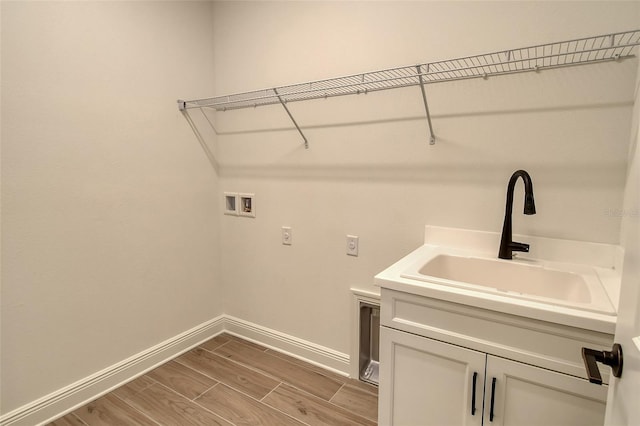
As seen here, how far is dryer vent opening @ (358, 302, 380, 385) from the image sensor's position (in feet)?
6.50

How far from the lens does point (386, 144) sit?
1.80m

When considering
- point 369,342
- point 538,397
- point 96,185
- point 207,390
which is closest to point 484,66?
point 538,397

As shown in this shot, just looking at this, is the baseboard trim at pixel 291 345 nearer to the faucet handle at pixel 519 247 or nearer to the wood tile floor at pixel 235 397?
the wood tile floor at pixel 235 397

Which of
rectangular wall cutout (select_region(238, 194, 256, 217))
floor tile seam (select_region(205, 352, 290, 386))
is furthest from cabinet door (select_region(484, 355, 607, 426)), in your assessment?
rectangular wall cutout (select_region(238, 194, 256, 217))

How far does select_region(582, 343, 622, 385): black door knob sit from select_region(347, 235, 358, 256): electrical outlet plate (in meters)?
1.29

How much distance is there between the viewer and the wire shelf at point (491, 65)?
4.09 feet

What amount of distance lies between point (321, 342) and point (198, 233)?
3.82ft

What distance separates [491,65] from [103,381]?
2.55 meters

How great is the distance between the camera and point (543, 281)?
4.53 feet

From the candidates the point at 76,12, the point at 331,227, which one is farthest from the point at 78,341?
the point at 76,12

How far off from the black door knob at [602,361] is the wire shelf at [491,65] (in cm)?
95

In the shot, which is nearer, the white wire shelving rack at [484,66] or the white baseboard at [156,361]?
the white wire shelving rack at [484,66]

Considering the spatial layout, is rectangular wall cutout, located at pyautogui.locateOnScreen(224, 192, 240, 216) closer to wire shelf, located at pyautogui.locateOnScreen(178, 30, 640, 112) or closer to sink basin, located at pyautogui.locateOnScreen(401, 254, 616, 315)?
wire shelf, located at pyautogui.locateOnScreen(178, 30, 640, 112)

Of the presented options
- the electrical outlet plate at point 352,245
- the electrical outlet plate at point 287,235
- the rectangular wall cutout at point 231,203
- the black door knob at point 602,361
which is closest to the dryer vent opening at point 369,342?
the electrical outlet plate at point 352,245
